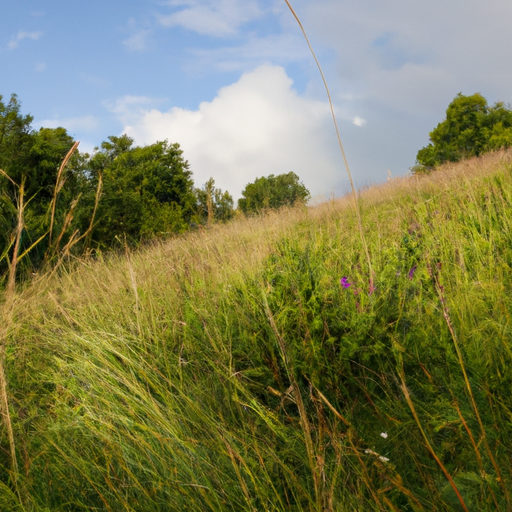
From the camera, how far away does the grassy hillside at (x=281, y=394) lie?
1.36 meters

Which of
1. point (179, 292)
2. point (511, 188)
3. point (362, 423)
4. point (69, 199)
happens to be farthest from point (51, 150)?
point (362, 423)

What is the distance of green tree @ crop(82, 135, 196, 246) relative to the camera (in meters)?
10.6

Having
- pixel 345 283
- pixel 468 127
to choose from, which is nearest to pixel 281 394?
pixel 345 283

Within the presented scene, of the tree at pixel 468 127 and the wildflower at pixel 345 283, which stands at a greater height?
the tree at pixel 468 127

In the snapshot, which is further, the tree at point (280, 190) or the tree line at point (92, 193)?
the tree at point (280, 190)

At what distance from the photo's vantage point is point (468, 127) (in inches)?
883

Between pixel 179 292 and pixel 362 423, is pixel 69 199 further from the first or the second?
pixel 362 423

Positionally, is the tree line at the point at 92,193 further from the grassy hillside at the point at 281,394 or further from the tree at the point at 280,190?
the tree at the point at 280,190

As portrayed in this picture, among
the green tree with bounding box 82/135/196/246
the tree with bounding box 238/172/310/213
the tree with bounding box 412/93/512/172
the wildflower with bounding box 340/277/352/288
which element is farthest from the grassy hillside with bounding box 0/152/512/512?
the tree with bounding box 412/93/512/172

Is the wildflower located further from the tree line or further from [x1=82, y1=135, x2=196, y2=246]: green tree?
[x1=82, y1=135, x2=196, y2=246]: green tree

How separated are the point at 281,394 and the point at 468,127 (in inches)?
978

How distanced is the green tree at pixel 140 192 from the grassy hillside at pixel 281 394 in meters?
6.63

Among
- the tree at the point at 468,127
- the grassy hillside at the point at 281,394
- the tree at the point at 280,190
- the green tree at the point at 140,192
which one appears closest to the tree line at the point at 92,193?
the green tree at the point at 140,192

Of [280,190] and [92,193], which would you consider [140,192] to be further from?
[280,190]
